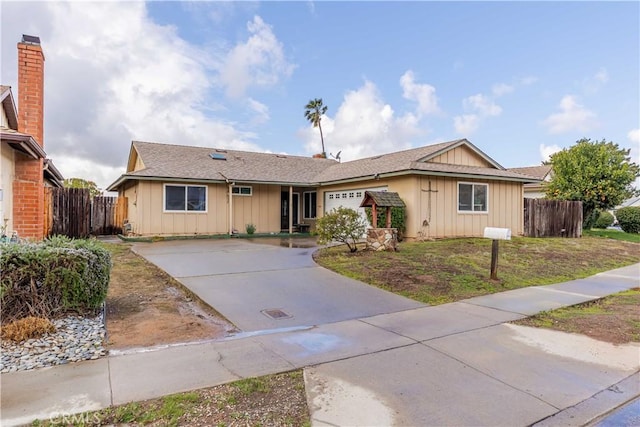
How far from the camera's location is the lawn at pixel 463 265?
765cm

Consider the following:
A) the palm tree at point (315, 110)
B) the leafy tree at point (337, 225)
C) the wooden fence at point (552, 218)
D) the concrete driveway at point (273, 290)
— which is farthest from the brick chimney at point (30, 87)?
the palm tree at point (315, 110)

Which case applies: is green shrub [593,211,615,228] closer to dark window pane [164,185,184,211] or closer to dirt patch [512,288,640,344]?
dirt patch [512,288,640,344]

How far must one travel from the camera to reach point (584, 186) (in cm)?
2084

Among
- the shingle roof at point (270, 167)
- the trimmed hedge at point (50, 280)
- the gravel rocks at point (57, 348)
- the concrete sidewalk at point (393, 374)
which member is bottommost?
the concrete sidewalk at point (393, 374)

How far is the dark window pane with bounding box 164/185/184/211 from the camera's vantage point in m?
16.1

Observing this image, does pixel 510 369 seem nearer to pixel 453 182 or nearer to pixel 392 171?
pixel 392 171

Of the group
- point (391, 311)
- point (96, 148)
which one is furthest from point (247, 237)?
point (96, 148)

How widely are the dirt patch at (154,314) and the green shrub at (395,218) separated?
786 cm

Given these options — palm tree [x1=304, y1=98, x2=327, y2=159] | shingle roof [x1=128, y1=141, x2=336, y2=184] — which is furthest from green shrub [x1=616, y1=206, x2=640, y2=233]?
palm tree [x1=304, y1=98, x2=327, y2=159]

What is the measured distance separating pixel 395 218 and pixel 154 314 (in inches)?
391

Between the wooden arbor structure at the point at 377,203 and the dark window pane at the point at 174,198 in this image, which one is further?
the dark window pane at the point at 174,198

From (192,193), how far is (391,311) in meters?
13.1

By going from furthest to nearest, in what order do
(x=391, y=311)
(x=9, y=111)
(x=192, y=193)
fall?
(x=192, y=193), (x=9, y=111), (x=391, y=311)

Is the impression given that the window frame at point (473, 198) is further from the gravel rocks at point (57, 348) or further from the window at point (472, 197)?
the gravel rocks at point (57, 348)
